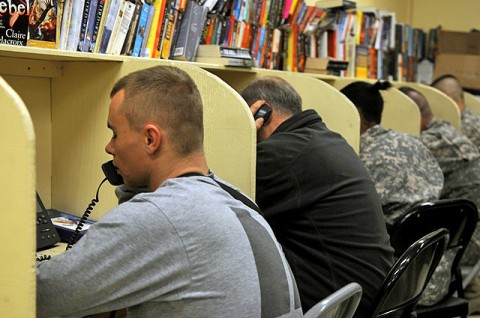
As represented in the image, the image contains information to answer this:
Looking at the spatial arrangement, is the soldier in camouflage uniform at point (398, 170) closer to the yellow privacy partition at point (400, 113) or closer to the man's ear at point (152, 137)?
the yellow privacy partition at point (400, 113)

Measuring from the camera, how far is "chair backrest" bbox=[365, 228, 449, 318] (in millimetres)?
1665

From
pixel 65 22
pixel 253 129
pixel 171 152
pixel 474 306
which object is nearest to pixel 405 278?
pixel 253 129

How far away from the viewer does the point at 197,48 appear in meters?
2.55

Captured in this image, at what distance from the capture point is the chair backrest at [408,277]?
65.6 inches

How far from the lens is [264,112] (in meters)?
2.10

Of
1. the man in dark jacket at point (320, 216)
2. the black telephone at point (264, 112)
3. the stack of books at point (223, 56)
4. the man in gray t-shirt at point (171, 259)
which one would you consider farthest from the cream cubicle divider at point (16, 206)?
the stack of books at point (223, 56)

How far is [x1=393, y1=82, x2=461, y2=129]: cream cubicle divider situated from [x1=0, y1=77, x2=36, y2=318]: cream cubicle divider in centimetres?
329

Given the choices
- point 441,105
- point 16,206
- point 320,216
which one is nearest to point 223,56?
point 320,216

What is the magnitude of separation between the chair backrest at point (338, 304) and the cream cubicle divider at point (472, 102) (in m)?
3.40

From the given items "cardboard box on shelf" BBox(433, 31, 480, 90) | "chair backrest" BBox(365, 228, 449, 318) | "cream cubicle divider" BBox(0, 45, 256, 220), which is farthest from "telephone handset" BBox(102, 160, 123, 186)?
"cardboard box on shelf" BBox(433, 31, 480, 90)

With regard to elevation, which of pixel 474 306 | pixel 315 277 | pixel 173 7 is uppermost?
pixel 173 7

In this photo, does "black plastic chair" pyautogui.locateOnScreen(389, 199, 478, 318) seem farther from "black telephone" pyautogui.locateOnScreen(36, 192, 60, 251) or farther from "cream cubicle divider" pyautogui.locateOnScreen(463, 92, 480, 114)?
"cream cubicle divider" pyautogui.locateOnScreen(463, 92, 480, 114)

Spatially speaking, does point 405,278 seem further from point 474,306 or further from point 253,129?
point 474,306

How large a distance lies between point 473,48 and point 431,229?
311cm
